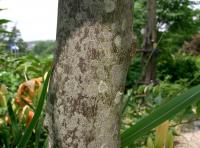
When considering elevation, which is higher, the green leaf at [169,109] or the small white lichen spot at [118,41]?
the small white lichen spot at [118,41]

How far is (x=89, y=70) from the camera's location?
2.76 ft

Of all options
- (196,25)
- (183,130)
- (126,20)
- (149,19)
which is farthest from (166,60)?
(126,20)

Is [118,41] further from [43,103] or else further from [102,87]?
[43,103]

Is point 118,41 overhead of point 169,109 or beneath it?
overhead

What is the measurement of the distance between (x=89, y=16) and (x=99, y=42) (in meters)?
0.05

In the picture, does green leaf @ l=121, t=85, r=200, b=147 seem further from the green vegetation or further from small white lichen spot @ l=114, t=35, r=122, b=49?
small white lichen spot @ l=114, t=35, r=122, b=49

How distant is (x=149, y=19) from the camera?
564cm

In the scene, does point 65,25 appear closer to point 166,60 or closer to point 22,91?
point 22,91

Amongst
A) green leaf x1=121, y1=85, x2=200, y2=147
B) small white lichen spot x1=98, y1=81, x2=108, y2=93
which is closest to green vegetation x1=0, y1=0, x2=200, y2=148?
green leaf x1=121, y1=85, x2=200, y2=147

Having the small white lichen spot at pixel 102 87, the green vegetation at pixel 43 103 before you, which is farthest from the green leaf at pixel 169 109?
the small white lichen spot at pixel 102 87

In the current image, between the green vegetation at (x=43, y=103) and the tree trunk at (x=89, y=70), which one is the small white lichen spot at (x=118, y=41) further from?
the green vegetation at (x=43, y=103)

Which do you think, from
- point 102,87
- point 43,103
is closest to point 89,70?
point 102,87

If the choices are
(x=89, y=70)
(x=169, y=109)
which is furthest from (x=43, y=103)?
(x=169, y=109)

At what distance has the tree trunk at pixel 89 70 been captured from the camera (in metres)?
0.85
